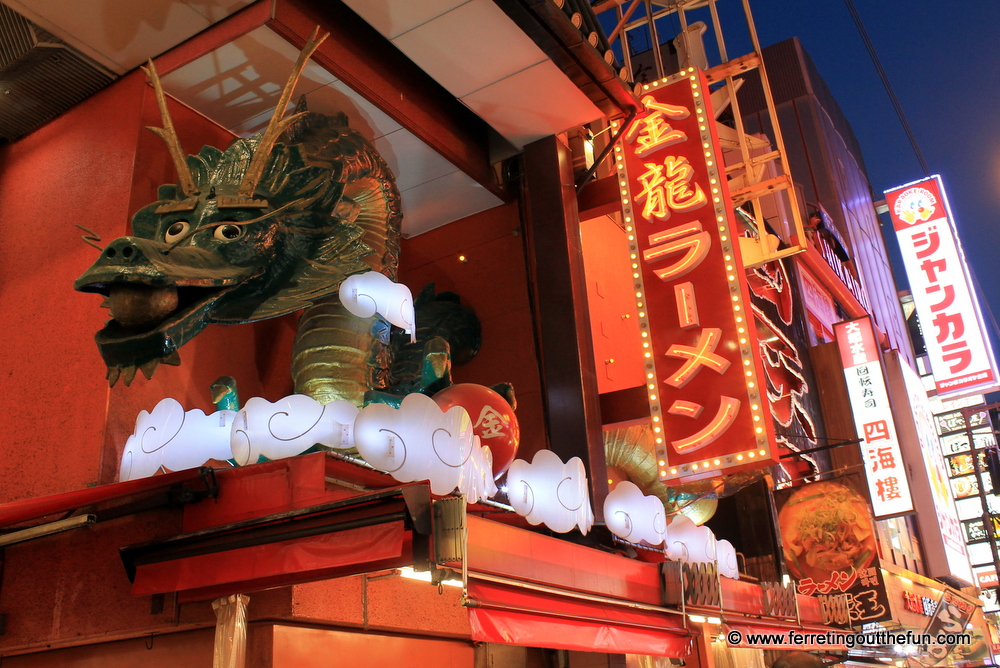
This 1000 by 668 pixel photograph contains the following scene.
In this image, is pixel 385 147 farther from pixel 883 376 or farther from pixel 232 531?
pixel 883 376

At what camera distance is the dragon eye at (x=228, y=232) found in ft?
15.7

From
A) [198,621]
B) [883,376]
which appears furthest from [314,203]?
[883,376]

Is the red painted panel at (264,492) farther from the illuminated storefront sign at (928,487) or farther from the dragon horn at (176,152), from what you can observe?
the illuminated storefront sign at (928,487)

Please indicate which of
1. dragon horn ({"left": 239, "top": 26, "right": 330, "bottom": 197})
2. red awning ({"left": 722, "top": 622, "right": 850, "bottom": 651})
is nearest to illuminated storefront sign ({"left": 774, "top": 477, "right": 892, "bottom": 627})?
red awning ({"left": 722, "top": 622, "right": 850, "bottom": 651})

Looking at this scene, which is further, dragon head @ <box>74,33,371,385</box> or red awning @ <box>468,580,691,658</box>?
red awning @ <box>468,580,691,658</box>

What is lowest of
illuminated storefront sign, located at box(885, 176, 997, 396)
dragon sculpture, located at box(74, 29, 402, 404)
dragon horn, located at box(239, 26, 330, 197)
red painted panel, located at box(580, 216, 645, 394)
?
dragon sculpture, located at box(74, 29, 402, 404)

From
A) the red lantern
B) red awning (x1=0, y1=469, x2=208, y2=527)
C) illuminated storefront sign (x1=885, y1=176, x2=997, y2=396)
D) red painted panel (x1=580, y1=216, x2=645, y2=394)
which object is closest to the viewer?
red awning (x1=0, y1=469, x2=208, y2=527)

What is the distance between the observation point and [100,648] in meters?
4.87

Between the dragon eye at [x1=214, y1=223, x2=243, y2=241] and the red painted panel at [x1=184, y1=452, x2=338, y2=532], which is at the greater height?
the dragon eye at [x1=214, y1=223, x2=243, y2=241]

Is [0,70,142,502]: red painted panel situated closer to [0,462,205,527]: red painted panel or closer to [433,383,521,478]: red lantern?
[0,462,205,527]: red painted panel

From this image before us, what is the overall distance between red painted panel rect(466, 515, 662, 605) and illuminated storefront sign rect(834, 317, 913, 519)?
1010cm

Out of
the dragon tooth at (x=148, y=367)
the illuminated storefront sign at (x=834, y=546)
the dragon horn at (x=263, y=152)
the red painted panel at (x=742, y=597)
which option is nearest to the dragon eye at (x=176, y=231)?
the dragon horn at (x=263, y=152)

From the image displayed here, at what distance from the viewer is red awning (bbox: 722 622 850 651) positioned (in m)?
7.35

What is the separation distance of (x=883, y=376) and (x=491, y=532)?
47.4 ft
